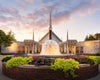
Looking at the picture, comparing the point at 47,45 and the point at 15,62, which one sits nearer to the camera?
the point at 15,62

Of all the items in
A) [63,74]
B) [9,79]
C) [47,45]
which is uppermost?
[47,45]

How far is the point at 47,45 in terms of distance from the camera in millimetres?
12094

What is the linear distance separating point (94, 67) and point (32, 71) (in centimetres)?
407

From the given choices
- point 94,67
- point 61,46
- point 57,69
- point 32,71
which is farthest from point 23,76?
point 61,46

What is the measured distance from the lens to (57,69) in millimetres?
5344

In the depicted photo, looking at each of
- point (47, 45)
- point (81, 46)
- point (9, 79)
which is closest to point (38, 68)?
point (9, 79)

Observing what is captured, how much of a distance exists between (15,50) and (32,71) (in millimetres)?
34884

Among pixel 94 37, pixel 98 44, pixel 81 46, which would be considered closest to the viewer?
pixel 98 44

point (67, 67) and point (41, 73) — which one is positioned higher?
point (67, 67)

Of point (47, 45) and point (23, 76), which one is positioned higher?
point (47, 45)

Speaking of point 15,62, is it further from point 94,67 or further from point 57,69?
point 94,67

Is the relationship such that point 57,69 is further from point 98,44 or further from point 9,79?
point 98,44

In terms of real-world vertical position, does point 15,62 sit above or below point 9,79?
above

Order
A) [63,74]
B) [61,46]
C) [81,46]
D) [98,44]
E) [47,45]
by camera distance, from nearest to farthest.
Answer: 1. [63,74]
2. [47,45]
3. [98,44]
4. [81,46]
5. [61,46]
